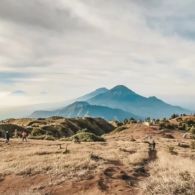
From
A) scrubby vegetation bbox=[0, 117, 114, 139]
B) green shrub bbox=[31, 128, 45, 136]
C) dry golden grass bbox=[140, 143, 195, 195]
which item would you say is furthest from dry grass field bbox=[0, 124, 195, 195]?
green shrub bbox=[31, 128, 45, 136]

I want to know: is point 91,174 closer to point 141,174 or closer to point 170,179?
point 141,174

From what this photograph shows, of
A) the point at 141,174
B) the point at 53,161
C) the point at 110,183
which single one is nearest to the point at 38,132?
the point at 53,161

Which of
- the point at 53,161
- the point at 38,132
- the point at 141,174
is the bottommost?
the point at 141,174

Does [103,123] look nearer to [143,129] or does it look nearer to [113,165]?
[143,129]

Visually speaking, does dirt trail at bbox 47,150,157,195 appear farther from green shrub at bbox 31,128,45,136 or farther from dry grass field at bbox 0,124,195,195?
green shrub at bbox 31,128,45,136

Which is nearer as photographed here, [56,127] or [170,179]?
[170,179]

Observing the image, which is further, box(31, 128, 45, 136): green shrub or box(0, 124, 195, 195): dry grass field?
box(31, 128, 45, 136): green shrub

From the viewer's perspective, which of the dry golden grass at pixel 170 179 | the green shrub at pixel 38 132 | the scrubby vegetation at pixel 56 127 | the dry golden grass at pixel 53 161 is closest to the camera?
the dry golden grass at pixel 170 179

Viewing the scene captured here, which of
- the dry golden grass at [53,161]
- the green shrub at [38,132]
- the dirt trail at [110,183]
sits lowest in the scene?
the dirt trail at [110,183]

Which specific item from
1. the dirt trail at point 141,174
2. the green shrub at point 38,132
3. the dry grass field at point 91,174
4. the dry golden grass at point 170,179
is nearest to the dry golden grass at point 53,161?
the dry grass field at point 91,174

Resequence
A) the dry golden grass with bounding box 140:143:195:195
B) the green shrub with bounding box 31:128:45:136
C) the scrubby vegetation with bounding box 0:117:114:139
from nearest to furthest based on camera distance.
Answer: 1. the dry golden grass with bounding box 140:143:195:195
2. the green shrub with bounding box 31:128:45:136
3. the scrubby vegetation with bounding box 0:117:114:139

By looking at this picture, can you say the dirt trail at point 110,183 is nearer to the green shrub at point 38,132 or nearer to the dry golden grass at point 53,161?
the dry golden grass at point 53,161

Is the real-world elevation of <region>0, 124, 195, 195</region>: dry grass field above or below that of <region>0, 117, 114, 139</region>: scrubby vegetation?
below

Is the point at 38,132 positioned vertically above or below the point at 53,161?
above
